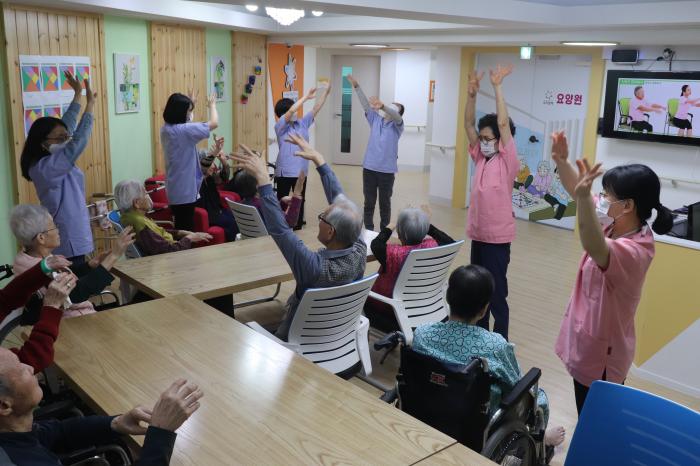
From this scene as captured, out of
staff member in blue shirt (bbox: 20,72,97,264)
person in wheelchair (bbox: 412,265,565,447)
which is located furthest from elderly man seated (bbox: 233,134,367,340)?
staff member in blue shirt (bbox: 20,72,97,264)

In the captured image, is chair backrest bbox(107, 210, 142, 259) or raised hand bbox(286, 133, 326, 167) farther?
chair backrest bbox(107, 210, 142, 259)

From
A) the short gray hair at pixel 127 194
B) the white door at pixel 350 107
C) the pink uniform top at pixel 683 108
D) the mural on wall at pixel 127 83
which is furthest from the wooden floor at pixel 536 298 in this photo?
the white door at pixel 350 107

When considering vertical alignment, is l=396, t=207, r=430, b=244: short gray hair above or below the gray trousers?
above

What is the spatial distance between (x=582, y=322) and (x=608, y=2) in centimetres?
438

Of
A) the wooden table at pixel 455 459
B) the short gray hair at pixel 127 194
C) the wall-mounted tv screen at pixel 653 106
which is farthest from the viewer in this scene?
the wall-mounted tv screen at pixel 653 106

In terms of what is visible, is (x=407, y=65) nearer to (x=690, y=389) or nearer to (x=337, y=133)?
(x=337, y=133)

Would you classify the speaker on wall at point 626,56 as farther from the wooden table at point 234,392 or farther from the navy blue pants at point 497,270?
the wooden table at point 234,392

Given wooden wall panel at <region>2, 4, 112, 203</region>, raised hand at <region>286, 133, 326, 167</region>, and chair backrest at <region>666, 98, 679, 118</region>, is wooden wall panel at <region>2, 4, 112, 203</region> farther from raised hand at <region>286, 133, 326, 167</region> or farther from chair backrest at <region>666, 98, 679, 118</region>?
chair backrest at <region>666, 98, 679, 118</region>

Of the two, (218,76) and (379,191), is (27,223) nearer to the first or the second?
(379,191)

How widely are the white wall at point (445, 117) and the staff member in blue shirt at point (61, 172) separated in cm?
615

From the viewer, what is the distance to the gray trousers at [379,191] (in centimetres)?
729

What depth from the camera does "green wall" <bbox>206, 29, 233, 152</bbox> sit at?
7.85 metres

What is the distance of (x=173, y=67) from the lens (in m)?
7.21

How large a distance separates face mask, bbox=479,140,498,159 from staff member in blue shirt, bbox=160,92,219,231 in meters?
2.20
